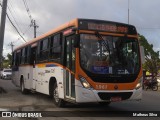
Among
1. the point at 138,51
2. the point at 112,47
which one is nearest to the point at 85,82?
the point at 112,47

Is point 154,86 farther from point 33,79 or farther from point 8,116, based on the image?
point 8,116

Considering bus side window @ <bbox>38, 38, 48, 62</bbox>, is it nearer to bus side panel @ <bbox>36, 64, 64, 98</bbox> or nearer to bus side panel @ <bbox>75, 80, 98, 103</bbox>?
bus side panel @ <bbox>36, 64, 64, 98</bbox>

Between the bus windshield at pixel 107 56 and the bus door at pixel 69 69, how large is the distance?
1.82ft

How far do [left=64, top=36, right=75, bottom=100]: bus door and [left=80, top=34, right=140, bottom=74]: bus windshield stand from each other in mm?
555

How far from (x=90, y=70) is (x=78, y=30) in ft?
4.59

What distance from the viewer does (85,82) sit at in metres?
11.3

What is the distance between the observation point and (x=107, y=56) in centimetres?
1160

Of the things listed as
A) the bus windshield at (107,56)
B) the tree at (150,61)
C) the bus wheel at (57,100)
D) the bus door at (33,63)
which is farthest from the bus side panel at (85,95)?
the tree at (150,61)

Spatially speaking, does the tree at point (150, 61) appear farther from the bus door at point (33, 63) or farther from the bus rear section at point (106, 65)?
the bus rear section at point (106, 65)

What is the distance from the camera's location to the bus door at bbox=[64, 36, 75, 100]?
38.6ft

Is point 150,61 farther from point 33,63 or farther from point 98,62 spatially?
point 98,62

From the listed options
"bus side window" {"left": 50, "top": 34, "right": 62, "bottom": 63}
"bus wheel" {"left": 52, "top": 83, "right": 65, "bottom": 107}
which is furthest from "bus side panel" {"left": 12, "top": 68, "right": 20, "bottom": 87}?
"bus wheel" {"left": 52, "top": 83, "right": 65, "bottom": 107}

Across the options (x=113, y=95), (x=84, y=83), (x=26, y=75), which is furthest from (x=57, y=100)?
(x=26, y=75)

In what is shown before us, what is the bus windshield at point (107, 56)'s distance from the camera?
37.5 feet
